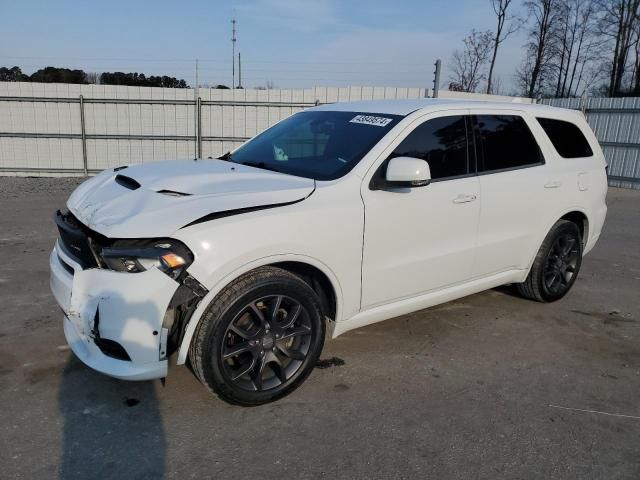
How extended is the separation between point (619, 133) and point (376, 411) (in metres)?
15.3

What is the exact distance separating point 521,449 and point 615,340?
2014 millimetres

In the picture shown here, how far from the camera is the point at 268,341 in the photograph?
9.93ft

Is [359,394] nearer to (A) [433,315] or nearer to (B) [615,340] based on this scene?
(A) [433,315]

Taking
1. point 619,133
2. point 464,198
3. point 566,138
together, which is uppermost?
point 619,133

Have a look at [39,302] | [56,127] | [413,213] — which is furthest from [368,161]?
[56,127]

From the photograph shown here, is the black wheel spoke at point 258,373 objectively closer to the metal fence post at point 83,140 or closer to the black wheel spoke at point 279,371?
the black wheel spoke at point 279,371

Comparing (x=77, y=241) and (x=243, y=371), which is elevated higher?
(x=77, y=241)

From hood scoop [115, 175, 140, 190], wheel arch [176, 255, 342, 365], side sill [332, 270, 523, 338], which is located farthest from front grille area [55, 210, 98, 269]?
side sill [332, 270, 523, 338]

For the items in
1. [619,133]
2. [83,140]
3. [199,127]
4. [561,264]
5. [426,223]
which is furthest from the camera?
[619,133]

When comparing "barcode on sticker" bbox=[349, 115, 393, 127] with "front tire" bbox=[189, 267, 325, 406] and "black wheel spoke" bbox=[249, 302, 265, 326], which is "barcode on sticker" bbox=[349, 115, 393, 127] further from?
"black wheel spoke" bbox=[249, 302, 265, 326]

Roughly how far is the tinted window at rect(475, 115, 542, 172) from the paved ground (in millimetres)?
1383

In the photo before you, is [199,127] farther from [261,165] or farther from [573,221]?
[573,221]

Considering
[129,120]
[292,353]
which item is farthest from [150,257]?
[129,120]

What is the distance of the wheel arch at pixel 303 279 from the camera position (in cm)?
271
